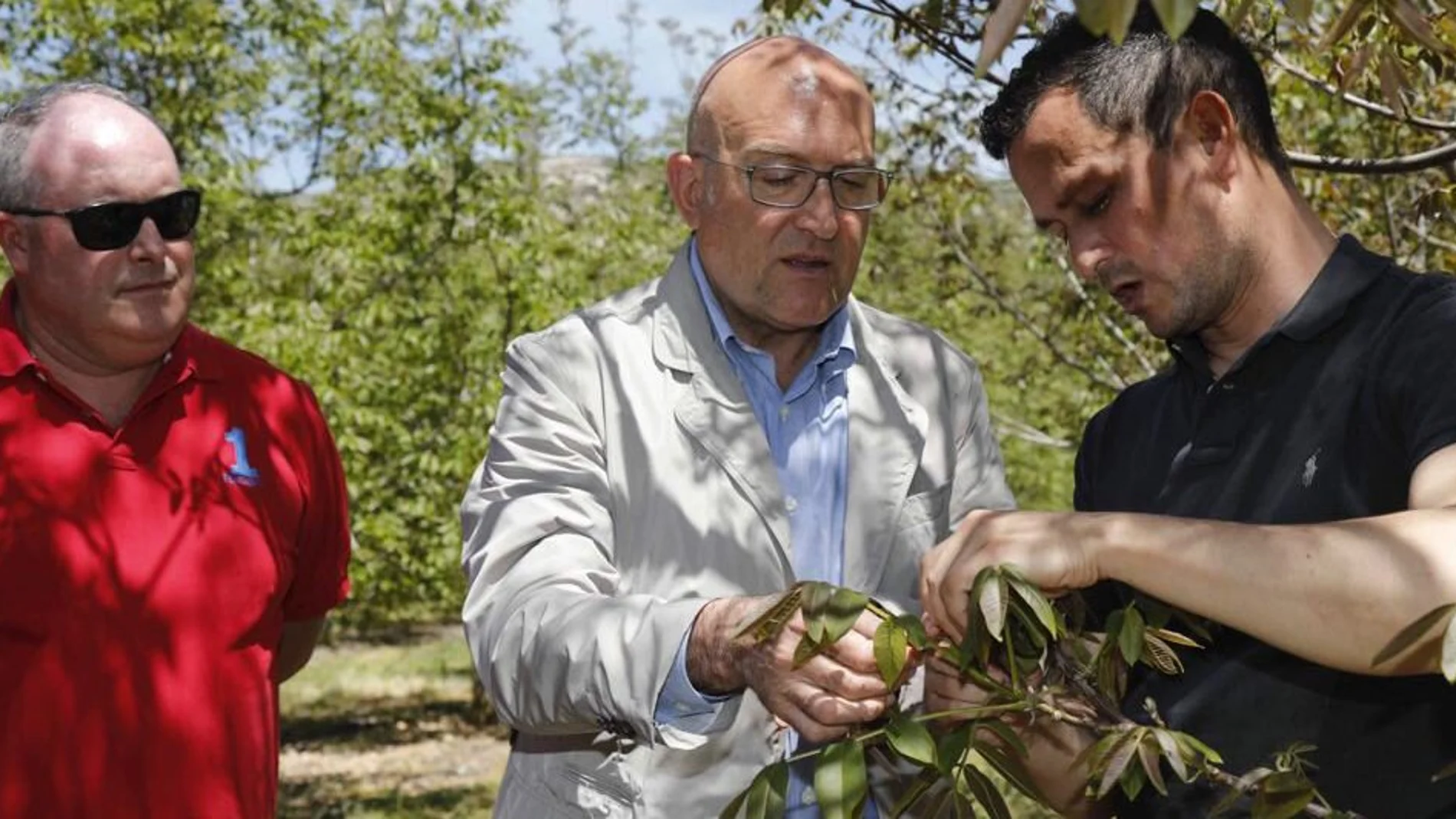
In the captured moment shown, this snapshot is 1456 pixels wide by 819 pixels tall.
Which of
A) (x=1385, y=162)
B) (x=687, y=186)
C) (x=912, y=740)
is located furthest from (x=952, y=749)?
(x=1385, y=162)

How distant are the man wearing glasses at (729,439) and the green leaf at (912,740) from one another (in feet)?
2.57

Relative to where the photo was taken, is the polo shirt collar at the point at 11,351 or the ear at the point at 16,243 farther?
the ear at the point at 16,243

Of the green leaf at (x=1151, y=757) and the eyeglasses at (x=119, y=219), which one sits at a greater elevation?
the eyeglasses at (x=119, y=219)

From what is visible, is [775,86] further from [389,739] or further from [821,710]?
[389,739]

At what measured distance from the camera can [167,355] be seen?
13.0 ft

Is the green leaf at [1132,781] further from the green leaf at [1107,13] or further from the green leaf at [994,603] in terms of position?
the green leaf at [1107,13]

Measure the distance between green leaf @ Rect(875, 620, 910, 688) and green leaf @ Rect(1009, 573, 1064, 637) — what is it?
0.46 ft

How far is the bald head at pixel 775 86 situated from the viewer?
10.7 ft

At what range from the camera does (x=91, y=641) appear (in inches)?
140

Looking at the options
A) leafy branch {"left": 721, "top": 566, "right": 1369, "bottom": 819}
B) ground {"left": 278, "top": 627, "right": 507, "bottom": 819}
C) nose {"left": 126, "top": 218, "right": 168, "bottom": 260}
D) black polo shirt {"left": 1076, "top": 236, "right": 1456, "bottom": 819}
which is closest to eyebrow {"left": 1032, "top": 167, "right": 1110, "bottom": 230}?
black polo shirt {"left": 1076, "top": 236, "right": 1456, "bottom": 819}

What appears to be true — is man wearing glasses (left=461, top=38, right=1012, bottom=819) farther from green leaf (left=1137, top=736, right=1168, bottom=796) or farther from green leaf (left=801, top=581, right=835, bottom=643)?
green leaf (left=1137, top=736, right=1168, bottom=796)

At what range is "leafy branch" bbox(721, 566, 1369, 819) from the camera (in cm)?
189

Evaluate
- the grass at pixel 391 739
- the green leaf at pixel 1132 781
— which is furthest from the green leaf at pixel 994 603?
the grass at pixel 391 739

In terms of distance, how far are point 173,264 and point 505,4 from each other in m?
10.4
